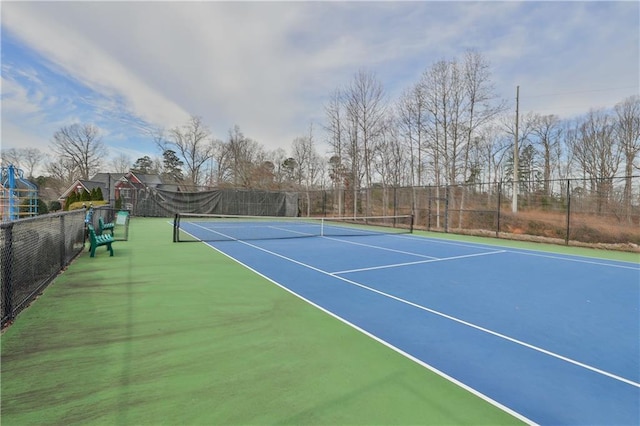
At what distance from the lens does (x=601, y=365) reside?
9.60ft

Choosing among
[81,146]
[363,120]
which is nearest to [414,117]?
[363,120]

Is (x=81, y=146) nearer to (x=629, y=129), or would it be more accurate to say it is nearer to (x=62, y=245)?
(x=62, y=245)

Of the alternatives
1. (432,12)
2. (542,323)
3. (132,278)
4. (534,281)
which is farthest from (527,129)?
(132,278)

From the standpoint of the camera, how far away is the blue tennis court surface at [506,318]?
8.16ft

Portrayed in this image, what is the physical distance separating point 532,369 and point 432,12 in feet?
37.7

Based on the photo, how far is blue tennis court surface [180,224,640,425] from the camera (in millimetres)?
2486

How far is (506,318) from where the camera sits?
409cm

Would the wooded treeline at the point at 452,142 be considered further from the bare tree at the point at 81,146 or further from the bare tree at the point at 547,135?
the bare tree at the point at 81,146

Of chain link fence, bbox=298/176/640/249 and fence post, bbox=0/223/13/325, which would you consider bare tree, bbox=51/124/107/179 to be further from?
fence post, bbox=0/223/13/325

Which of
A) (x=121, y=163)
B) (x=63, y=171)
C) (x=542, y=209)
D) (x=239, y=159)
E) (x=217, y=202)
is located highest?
(x=121, y=163)

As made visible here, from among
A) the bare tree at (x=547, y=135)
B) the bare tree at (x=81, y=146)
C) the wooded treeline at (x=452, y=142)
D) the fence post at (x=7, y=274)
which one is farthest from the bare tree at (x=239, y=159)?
the fence post at (x=7, y=274)

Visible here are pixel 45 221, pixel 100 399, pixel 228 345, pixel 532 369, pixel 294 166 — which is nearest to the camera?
pixel 100 399

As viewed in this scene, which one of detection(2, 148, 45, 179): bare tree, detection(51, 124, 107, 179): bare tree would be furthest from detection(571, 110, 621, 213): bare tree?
detection(2, 148, 45, 179): bare tree

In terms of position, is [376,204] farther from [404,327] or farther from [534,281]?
[404,327]
